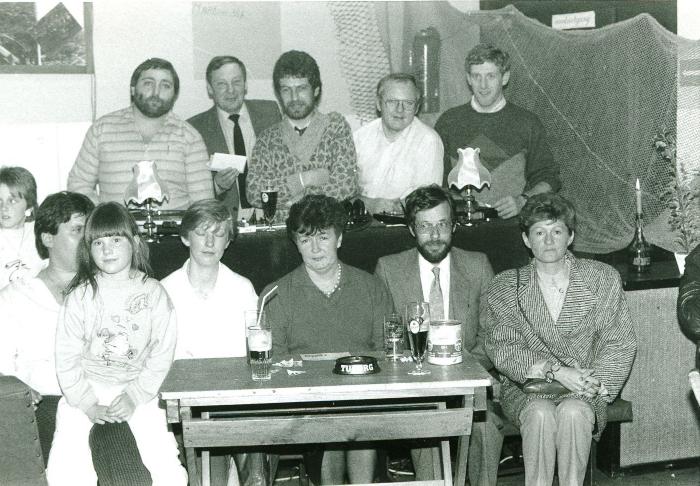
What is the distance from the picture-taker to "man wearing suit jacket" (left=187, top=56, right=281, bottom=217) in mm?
4938

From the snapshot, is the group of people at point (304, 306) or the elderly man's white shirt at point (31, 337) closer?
the group of people at point (304, 306)

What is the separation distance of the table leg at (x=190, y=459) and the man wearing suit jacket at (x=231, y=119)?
212 cm

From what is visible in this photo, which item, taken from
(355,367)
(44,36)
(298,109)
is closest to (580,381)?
(355,367)

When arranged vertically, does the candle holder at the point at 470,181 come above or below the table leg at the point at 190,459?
above

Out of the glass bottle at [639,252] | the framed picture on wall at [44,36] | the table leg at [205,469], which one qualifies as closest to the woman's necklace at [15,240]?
the table leg at [205,469]

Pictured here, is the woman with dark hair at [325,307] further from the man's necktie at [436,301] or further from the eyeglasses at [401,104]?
the eyeglasses at [401,104]

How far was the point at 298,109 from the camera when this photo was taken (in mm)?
4312

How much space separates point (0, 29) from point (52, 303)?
8.65 ft

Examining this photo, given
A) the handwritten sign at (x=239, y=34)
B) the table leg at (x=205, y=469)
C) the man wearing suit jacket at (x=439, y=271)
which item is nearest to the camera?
→ the table leg at (x=205, y=469)

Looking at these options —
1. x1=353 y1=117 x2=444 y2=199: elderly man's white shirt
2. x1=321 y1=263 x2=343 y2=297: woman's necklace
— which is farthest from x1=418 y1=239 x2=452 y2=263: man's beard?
x1=353 y1=117 x2=444 y2=199: elderly man's white shirt

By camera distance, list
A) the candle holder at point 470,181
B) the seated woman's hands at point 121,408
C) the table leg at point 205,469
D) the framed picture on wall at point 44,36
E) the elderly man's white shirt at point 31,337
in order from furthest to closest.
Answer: the framed picture on wall at point 44,36 < the candle holder at point 470,181 < the elderly man's white shirt at point 31,337 < the seated woman's hands at point 121,408 < the table leg at point 205,469

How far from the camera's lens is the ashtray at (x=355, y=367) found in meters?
2.92

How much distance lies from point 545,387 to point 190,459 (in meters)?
1.27

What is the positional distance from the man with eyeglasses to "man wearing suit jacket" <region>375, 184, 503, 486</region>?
0.71 meters
